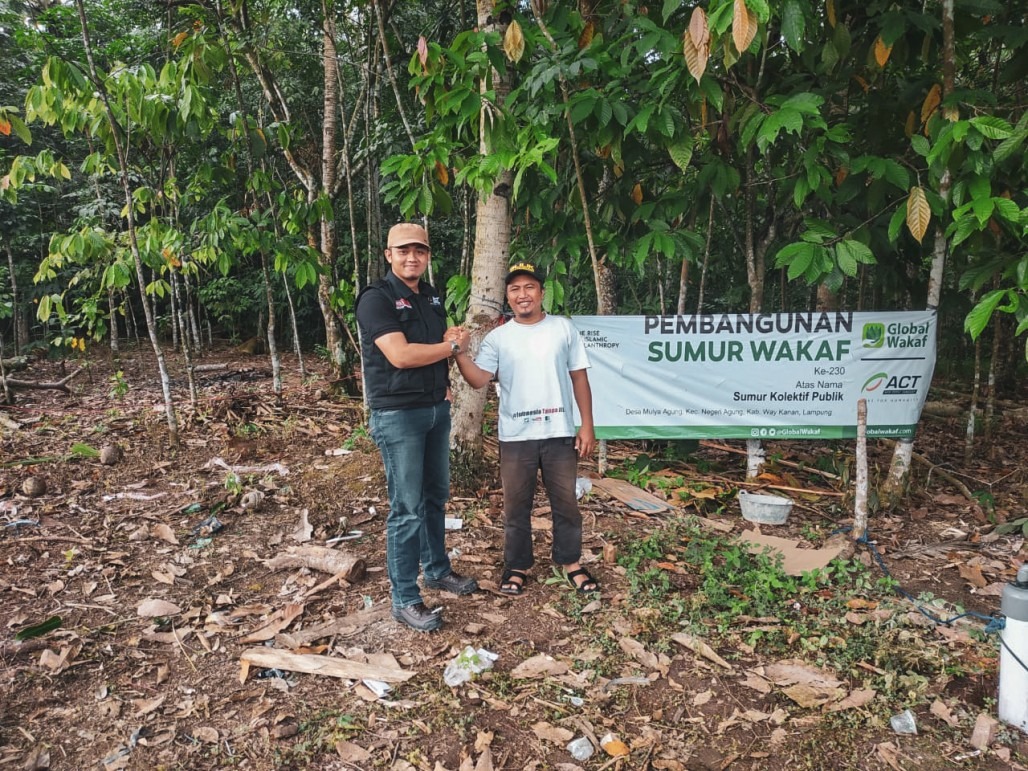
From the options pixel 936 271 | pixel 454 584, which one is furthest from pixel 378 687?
pixel 936 271

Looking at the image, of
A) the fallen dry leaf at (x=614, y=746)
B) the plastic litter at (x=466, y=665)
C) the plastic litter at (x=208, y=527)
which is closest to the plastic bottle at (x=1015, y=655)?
the fallen dry leaf at (x=614, y=746)

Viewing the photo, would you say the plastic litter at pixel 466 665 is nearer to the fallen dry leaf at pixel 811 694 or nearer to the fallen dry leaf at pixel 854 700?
the fallen dry leaf at pixel 811 694

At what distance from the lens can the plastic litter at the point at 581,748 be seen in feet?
7.76

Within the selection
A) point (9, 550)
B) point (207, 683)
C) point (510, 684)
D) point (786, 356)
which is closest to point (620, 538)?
point (510, 684)

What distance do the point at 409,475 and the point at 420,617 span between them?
2.23 feet

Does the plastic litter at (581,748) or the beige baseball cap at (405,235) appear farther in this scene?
the beige baseball cap at (405,235)

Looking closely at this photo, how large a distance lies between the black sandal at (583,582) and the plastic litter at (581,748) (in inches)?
40.0

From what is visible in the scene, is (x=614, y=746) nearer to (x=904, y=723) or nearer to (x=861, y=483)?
(x=904, y=723)

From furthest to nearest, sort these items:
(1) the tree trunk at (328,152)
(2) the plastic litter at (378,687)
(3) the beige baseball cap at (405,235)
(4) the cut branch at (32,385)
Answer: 1. (4) the cut branch at (32,385)
2. (1) the tree trunk at (328,152)
3. (3) the beige baseball cap at (405,235)
4. (2) the plastic litter at (378,687)

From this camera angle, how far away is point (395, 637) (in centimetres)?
307

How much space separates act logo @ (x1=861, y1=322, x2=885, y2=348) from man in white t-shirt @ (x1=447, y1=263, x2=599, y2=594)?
261 cm

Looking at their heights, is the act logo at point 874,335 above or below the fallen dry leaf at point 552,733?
above

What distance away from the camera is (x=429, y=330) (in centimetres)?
306

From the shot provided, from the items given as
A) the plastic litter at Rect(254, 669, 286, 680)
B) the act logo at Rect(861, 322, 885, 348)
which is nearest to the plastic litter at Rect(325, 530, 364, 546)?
the plastic litter at Rect(254, 669, 286, 680)
